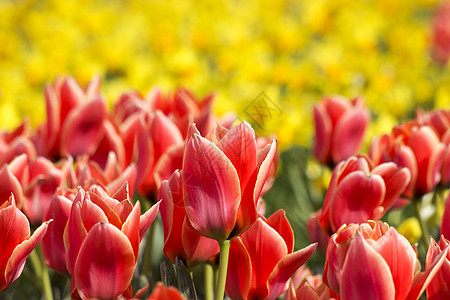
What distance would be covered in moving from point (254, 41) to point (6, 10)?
56.9 inches

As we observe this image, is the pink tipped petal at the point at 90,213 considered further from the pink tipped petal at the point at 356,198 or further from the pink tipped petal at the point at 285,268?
the pink tipped petal at the point at 356,198

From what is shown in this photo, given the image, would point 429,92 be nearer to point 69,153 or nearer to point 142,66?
point 142,66

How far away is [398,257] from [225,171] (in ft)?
0.64

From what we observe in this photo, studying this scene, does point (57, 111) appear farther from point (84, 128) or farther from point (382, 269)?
point (382, 269)

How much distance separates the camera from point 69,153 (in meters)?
1.25

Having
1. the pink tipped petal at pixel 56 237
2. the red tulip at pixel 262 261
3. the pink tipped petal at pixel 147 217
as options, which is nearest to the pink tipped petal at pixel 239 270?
the red tulip at pixel 262 261

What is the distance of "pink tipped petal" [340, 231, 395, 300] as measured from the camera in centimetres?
65

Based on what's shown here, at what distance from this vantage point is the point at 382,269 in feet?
2.14

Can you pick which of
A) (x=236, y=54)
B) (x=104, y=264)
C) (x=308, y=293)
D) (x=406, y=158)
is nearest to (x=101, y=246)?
(x=104, y=264)

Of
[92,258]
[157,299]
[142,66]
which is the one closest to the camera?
[157,299]

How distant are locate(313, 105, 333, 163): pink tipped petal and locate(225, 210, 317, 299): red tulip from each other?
1.73 feet

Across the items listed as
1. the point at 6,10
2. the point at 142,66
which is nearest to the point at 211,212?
the point at 142,66

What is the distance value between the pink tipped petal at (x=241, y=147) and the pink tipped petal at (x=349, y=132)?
23.3 inches

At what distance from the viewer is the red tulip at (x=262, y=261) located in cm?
77
